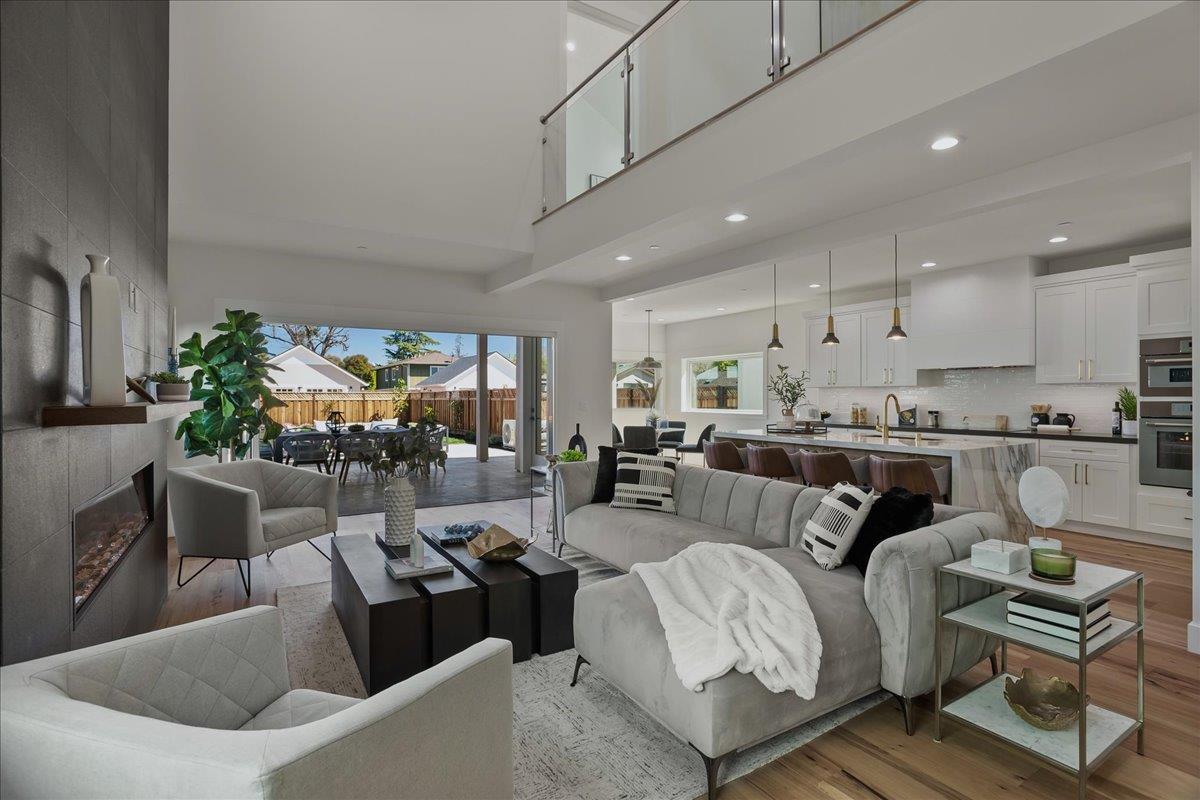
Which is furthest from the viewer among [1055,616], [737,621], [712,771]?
[737,621]

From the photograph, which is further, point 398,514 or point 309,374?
point 309,374

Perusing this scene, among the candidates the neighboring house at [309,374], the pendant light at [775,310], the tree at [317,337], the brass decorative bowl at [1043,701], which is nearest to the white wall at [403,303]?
the tree at [317,337]

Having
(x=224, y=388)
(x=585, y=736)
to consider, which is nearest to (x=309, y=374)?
(x=224, y=388)

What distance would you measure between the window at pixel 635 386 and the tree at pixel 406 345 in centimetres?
419

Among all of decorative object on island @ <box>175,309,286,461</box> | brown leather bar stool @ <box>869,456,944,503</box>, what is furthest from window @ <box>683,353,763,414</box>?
decorative object on island @ <box>175,309,286,461</box>

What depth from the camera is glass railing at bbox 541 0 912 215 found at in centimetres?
308

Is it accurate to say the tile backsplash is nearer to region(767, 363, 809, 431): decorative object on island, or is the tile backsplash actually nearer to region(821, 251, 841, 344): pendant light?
region(767, 363, 809, 431): decorative object on island

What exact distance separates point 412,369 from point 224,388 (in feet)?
11.0

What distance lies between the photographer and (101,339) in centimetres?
167

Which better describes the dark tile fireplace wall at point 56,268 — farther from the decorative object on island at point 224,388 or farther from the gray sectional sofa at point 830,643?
the decorative object on island at point 224,388

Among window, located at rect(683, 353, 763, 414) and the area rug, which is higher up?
window, located at rect(683, 353, 763, 414)

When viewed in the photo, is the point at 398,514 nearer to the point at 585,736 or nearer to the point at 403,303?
the point at 585,736

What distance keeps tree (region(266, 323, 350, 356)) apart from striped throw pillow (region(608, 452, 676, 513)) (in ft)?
14.6

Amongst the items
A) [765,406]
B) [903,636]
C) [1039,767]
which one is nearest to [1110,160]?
[903,636]
